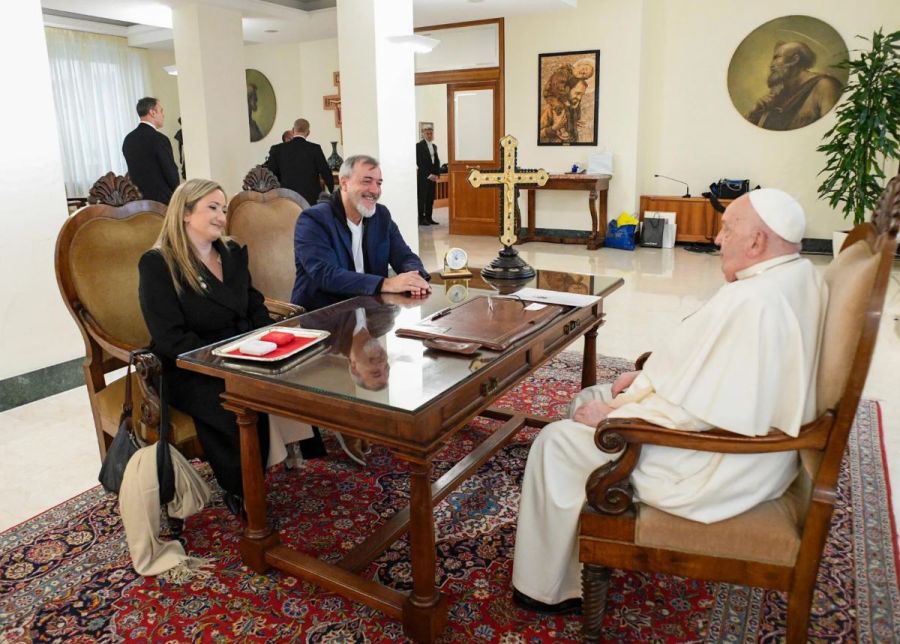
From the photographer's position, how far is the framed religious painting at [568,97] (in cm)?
846

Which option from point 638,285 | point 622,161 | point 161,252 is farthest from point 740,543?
point 622,161

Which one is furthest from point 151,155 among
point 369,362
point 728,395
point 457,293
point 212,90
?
point 728,395

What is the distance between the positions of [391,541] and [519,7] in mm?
7499

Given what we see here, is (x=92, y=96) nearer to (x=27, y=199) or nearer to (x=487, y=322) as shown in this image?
(x=27, y=199)

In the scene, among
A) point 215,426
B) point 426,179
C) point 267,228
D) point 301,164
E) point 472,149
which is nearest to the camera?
point 215,426

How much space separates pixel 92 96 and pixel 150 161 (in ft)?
21.2

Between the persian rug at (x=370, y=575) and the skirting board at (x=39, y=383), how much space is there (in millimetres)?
1305

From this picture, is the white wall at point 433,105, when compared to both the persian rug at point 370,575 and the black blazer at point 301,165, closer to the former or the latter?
the black blazer at point 301,165

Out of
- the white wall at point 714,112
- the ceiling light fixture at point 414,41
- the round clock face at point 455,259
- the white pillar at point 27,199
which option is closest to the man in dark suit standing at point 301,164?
the ceiling light fixture at point 414,41

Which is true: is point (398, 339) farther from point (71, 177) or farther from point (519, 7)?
point (71, 177)

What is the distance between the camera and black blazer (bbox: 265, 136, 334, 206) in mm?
7305

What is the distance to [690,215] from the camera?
27.2ft

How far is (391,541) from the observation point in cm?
223

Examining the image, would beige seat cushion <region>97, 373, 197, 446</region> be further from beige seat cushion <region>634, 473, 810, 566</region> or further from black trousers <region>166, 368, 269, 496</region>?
beige seat cushion <region>634, 473, 810, 566</region>
